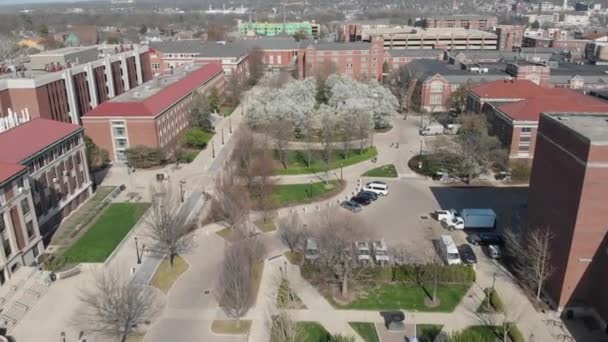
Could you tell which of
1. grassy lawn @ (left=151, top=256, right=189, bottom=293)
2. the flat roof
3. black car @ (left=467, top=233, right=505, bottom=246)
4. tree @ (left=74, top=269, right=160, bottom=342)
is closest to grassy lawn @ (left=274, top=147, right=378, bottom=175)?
grassy lawn @ (left=151, top=256, right=189, bottom=293)

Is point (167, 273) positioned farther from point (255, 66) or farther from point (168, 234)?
point (255, 66)

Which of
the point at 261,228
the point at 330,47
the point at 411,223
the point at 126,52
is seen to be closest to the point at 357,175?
the point at 411,223

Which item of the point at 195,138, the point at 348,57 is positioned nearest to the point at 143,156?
the point at 195,138

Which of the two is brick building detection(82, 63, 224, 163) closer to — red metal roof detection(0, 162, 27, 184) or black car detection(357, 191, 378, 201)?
red metal roof detection(0, 162, 27, 184)

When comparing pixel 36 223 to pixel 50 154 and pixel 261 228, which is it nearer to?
pixel 50 154

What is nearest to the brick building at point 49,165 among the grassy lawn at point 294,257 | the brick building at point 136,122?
the brick building at point 136,122

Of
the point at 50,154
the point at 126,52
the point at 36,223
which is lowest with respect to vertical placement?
the point at 36,223

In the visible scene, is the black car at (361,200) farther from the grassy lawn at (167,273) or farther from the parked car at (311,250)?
the grassy lawn at (167,273)
